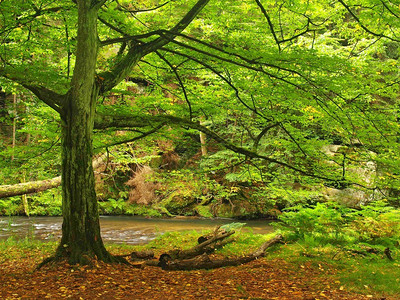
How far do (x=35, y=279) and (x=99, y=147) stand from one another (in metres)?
3.43

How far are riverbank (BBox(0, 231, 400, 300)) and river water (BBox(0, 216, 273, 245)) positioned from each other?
18.3 feet

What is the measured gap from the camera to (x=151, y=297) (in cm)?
396

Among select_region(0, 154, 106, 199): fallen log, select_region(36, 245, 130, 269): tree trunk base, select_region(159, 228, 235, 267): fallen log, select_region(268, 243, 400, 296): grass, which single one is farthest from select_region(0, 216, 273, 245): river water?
select_region(36, 245, 130, 269): tree trunk base

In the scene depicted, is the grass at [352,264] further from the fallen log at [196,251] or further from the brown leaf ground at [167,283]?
the fallen log at [196,251]

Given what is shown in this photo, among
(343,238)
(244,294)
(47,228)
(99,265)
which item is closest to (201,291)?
(244,294)

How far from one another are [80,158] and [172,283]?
8.00ft

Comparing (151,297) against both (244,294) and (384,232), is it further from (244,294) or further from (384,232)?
(384,232)

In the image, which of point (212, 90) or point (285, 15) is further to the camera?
point (212, 90)

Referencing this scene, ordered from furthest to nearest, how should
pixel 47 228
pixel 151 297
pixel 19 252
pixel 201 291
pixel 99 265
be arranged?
pixel 47 228 < pixel 19 252 < pixel 99 265 < pixel 201 291 < pixel 151 297

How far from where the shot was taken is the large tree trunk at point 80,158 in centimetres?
485

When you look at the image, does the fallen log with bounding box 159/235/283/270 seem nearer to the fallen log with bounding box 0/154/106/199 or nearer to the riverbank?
the riverbank

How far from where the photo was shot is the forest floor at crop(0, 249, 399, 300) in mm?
3980

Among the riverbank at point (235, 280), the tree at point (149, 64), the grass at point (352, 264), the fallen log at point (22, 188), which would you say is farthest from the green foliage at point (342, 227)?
the fallen log at point (22, 188)

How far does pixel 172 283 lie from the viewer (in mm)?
4621
